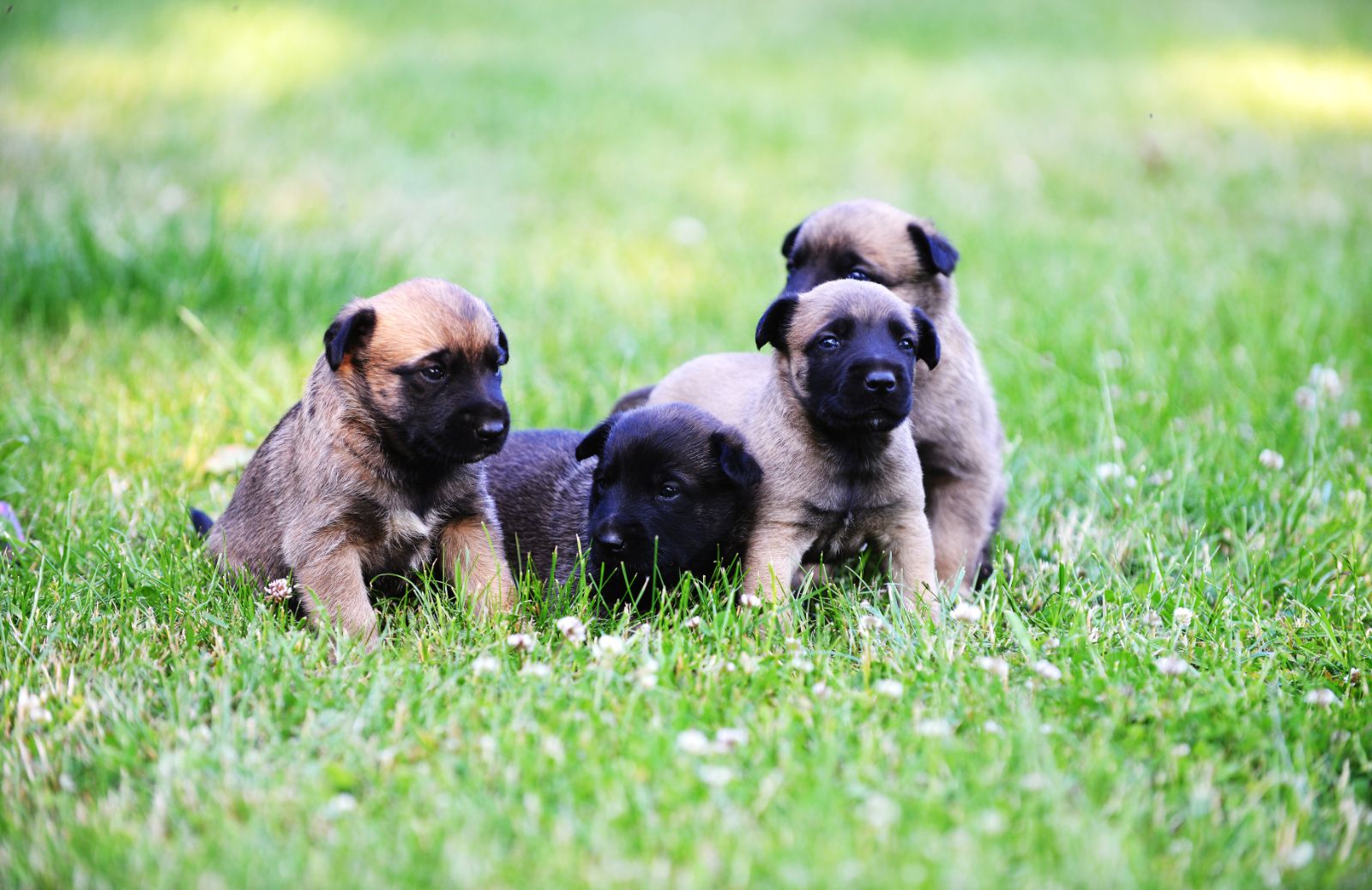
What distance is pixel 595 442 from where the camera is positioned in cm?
406

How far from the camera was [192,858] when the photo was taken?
2412 mm

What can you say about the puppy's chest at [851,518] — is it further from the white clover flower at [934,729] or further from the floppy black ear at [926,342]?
the white clover flower at [934,729]

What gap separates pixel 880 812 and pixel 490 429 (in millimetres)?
1558

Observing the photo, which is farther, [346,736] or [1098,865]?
[346,736]

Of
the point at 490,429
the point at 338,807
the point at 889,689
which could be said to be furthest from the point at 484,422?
the point at 889,689

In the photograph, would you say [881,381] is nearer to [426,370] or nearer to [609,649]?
[609,649]

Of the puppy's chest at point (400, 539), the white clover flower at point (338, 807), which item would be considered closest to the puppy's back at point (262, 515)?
the puppy's chest at point (400, 539)

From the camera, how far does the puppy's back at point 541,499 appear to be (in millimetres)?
4289

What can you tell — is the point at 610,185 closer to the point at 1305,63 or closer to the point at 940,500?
the point at 940,500

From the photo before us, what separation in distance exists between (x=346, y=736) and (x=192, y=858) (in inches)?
21.4

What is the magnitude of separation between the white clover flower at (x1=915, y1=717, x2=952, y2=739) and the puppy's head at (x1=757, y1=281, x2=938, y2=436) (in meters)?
1.03

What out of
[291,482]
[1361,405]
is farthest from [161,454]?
[1361,405]

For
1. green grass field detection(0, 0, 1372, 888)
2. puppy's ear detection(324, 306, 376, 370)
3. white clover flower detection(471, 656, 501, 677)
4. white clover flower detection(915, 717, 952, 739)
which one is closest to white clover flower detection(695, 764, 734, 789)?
green grass field detection(0, 0, 1372, 888)

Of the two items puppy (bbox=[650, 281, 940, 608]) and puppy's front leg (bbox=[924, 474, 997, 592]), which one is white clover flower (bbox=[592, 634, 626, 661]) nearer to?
puppy (bbox=[650, 281, 940, 608])
